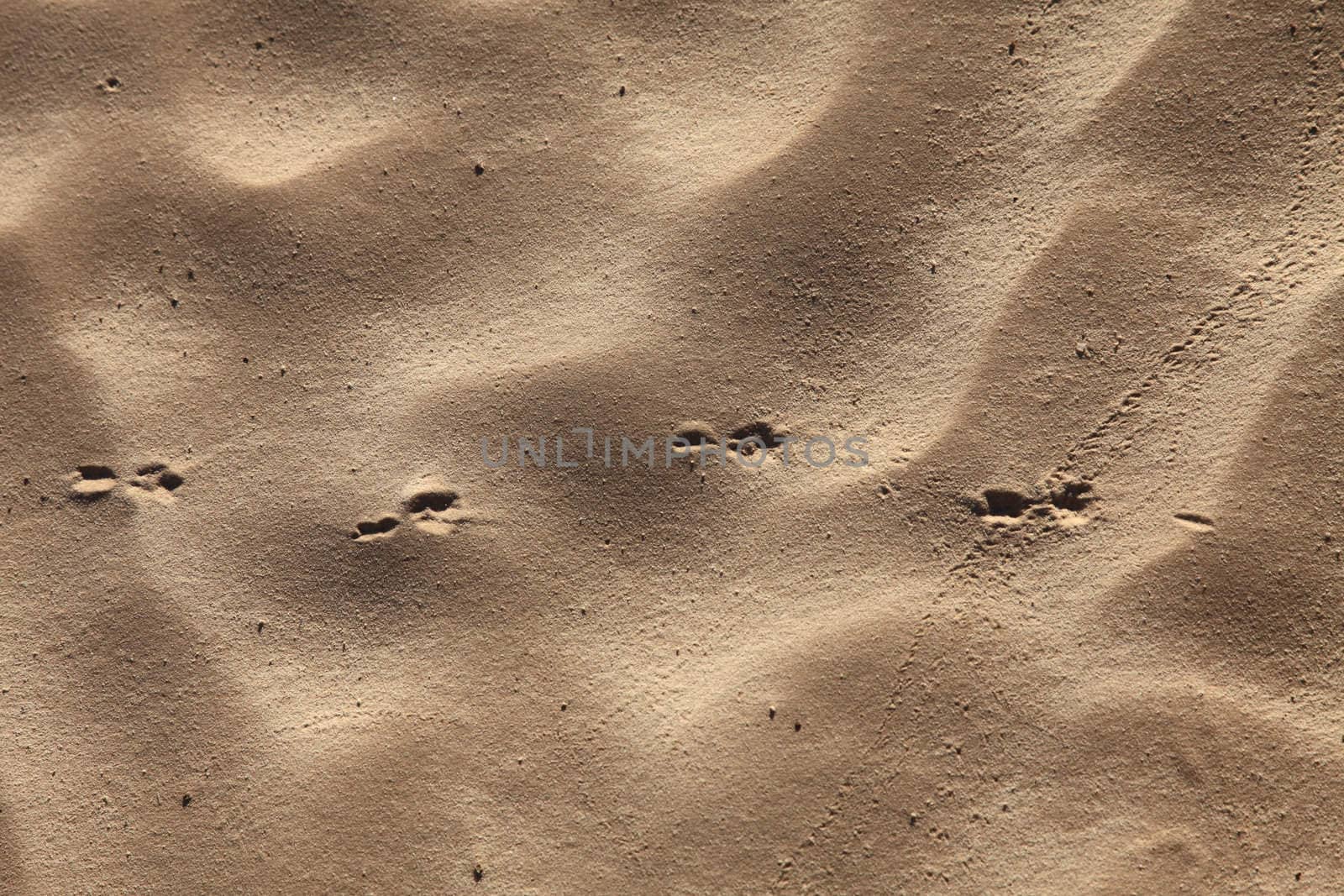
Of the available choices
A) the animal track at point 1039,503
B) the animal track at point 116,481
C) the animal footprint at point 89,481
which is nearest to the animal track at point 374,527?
the animal track at point 116,481

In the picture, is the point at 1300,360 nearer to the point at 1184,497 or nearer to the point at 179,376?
the point at 1184,497

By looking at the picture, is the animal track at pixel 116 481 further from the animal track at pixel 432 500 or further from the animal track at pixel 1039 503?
the animal track at pixel 1039 503

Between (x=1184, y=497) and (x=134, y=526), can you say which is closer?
(x=1184, y=497)

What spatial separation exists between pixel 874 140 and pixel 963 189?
237mm

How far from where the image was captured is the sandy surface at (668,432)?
6.10 feet

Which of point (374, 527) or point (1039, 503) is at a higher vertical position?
point (1039, 503)

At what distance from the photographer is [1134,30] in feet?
6.18

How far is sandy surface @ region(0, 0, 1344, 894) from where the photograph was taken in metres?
1.86

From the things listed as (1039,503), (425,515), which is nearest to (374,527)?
(425,515)

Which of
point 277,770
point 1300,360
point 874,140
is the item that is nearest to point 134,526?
point 277,770

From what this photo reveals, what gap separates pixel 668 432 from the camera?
1.94 m

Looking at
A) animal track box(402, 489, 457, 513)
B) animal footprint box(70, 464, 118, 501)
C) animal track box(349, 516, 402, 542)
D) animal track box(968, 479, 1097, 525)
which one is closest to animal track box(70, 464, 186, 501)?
animal footprint box(70, 464, 118, 501)

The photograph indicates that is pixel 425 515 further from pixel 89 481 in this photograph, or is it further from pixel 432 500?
pixel 89 481

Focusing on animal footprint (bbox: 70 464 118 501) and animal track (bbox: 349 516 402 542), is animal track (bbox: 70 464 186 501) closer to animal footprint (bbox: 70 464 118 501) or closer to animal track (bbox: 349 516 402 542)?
animal footprint (bbox: 70 464 118 501)
